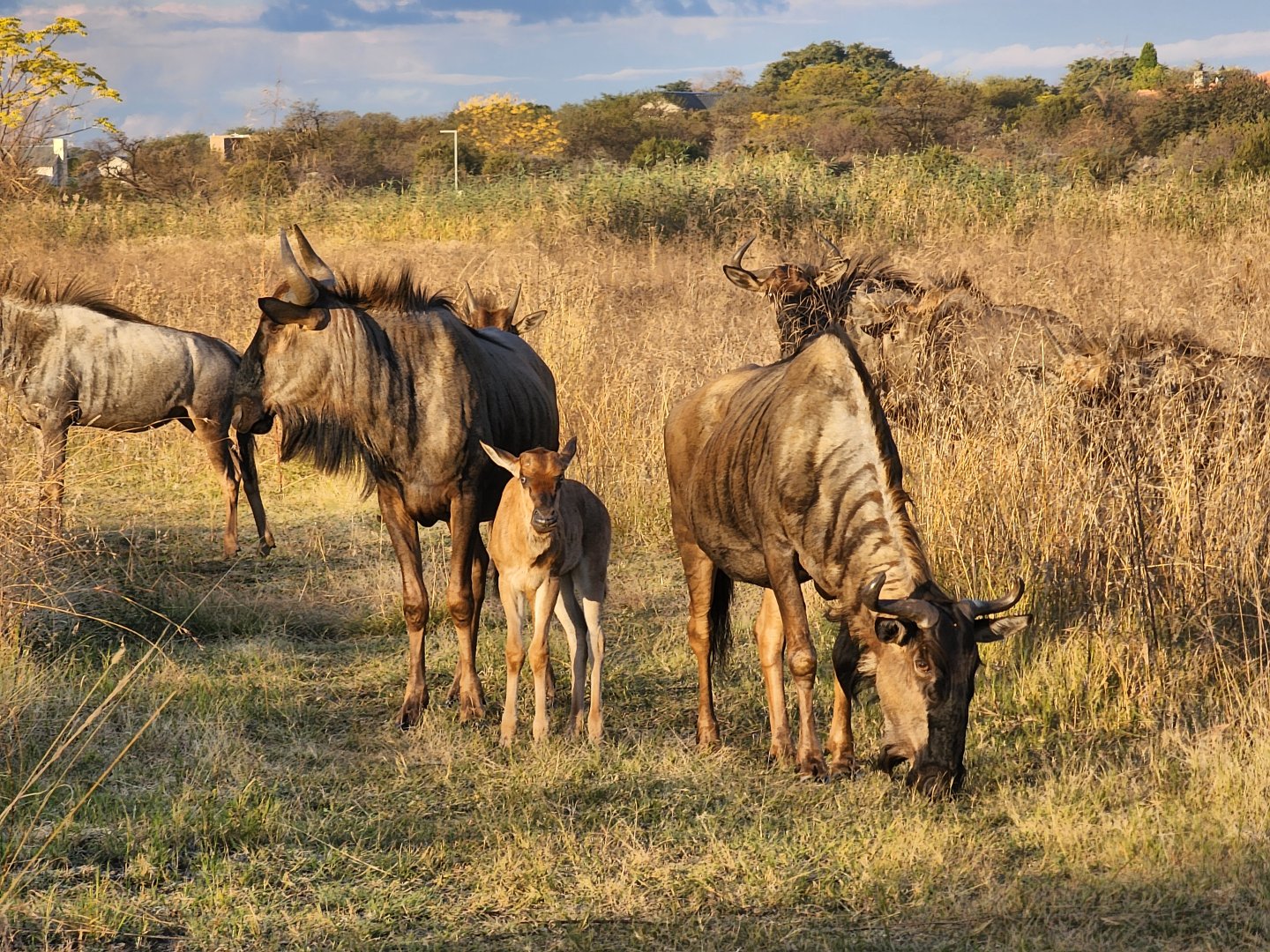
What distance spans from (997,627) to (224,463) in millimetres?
7252

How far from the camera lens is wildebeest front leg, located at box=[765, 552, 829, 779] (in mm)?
5711

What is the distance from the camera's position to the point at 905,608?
4.85 m

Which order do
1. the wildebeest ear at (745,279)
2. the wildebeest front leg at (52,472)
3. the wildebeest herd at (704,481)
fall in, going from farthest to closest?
the wildebeest ear at (745,279) < the wildebeest front leg at (52,472) < the wildebeest herd at (704,481)

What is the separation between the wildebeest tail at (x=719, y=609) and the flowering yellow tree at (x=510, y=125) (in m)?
49.0

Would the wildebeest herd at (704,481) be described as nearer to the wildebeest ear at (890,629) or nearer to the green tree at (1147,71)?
the wildebeest ear at (890,629)

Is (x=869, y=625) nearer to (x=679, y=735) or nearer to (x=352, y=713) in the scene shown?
(x=679, y=735)

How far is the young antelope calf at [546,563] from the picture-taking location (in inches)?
240

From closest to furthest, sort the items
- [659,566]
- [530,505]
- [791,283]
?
[530,505]
[659,566]
[791,283]

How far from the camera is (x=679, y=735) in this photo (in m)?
6.51

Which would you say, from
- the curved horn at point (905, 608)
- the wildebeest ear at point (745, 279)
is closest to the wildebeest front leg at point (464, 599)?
the curved horn at point (905, 608)

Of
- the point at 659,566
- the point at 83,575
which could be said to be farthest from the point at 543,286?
the point at 83,575

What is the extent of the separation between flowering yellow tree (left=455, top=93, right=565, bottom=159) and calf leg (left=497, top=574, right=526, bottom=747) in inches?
1938

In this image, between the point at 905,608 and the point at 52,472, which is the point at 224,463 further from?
the point at 905,608

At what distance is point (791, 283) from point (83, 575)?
216 inches
